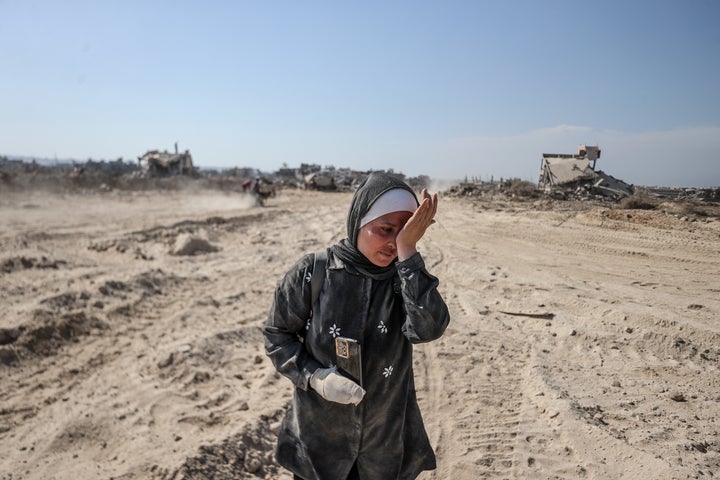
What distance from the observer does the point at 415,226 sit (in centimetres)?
144

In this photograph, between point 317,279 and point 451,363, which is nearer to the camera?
point 317,279

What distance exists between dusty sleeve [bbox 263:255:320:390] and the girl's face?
26 centimetres

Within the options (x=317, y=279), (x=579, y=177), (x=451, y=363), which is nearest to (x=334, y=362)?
(x=317, y=279)

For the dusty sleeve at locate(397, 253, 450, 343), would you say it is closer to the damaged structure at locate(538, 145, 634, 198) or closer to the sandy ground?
the sandy ground

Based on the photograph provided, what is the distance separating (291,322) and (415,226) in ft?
2.07

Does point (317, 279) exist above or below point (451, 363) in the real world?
above

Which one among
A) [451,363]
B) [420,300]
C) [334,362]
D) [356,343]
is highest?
[420,300]

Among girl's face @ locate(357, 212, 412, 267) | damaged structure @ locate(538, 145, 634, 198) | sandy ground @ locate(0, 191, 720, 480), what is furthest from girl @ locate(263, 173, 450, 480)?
damaged structure @ locate(538, 145, 634, 198)

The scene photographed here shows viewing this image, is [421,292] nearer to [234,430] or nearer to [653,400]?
[234,430]

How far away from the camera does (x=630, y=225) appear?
934cm

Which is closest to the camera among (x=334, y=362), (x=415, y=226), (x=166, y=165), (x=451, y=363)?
(x=415, y=226)

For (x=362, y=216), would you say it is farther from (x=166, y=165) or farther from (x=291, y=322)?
(x=166, y=165)

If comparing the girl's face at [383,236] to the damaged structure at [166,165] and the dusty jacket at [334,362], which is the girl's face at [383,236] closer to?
the dusty jacket at [334,362]

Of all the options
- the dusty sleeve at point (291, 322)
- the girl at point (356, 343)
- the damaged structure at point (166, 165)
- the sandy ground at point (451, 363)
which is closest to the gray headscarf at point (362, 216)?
the girl at point (356, 343)
